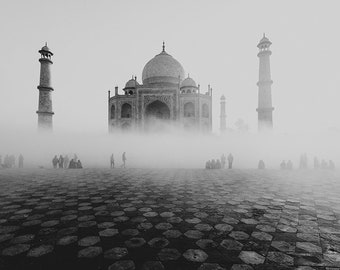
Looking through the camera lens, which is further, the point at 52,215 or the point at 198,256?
the point at 52,215

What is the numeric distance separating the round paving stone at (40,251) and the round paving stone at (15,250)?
11 centimetres

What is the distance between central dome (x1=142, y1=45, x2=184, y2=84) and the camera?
2633cm

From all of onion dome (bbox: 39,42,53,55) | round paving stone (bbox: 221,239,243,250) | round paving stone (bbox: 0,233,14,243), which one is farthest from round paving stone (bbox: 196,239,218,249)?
onion dome (bbox: 39,42,53,55)

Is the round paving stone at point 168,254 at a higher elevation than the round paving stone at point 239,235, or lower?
higher

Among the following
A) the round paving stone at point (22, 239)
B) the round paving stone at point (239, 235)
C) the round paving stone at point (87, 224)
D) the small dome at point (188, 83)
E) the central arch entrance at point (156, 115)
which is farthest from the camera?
the small dome at point (188, 83)

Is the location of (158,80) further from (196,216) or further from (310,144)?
(196,216)

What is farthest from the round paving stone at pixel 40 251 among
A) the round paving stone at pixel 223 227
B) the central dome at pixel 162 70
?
the central dome at pixel 162 70

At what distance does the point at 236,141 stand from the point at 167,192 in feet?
58.4

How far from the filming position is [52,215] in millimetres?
3885

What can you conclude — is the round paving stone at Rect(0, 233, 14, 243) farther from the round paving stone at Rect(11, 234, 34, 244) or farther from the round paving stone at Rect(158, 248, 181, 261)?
the round paving stone at Rect(158, 248, 181, 261)

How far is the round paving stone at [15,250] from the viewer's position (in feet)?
8.06

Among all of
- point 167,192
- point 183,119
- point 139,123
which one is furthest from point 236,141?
point 167,192

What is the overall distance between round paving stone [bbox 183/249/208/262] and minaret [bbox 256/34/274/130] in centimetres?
1974

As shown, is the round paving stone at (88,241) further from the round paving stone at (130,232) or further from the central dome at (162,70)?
the central dome at (162,70)
